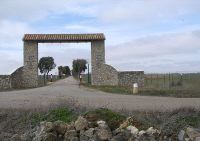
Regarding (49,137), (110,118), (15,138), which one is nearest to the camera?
(49,137)

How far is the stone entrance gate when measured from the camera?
46500 millimetres

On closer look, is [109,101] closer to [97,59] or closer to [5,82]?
[5,82]

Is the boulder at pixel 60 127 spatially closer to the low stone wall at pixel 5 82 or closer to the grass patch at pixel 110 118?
the grass patch at pixel 110 118

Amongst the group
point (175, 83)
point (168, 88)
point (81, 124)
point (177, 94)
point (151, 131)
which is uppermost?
point (175, 83)

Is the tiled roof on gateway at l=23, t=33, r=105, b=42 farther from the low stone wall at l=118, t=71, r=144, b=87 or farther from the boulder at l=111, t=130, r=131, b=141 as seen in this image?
the boulder at l=111, t=130, r=131, b=141

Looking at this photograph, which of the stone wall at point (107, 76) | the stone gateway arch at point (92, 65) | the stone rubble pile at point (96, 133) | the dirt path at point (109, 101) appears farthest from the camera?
the stone wall at point (107, 76)

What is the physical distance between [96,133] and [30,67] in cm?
3732

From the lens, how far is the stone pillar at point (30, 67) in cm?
4762

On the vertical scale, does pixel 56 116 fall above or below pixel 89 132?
above

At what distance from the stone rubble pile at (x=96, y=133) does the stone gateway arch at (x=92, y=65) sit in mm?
33474

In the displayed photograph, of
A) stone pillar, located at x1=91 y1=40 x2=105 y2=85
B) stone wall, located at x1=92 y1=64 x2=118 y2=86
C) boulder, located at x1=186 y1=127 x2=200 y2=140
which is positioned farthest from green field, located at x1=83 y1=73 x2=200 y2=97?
boulder, located at x1=186 y1=127 x2=200 y2=140

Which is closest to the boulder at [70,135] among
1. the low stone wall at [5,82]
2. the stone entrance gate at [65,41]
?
the low stone wall at [5,82]

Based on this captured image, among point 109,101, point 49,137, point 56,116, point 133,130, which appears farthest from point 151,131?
point 109,101

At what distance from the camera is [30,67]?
4788 centimetres
